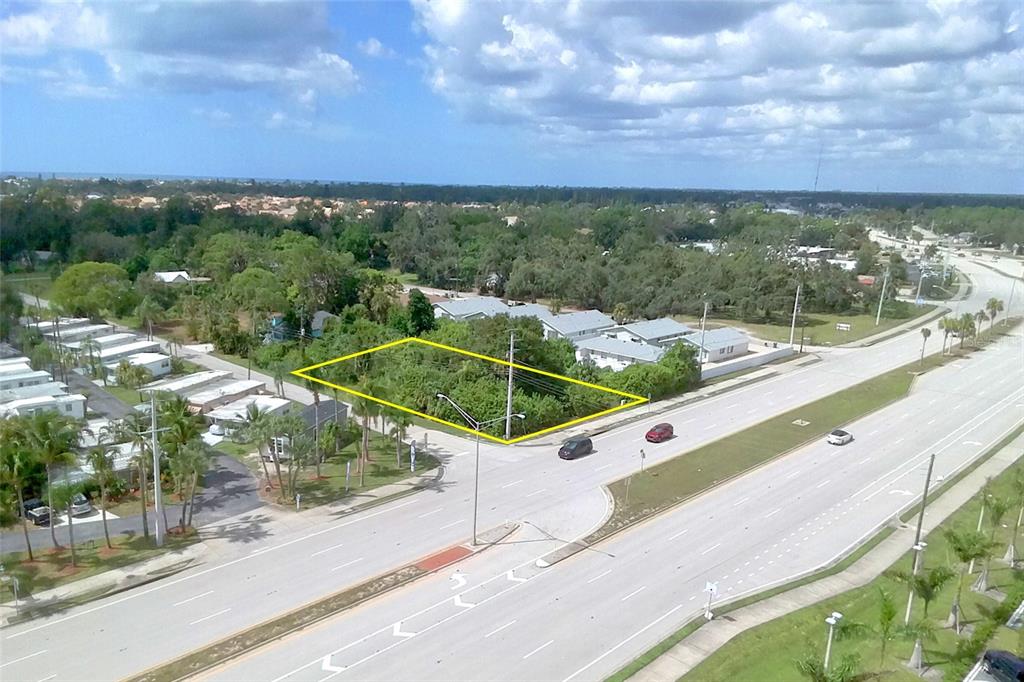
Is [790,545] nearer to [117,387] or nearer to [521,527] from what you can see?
[521,527]

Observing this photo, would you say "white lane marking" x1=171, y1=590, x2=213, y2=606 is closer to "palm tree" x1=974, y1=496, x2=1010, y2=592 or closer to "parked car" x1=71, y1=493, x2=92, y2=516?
"parked car" x1=71, y1=493, x2=92, y2=516

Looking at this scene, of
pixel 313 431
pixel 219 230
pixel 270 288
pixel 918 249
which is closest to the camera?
pixel 313 431

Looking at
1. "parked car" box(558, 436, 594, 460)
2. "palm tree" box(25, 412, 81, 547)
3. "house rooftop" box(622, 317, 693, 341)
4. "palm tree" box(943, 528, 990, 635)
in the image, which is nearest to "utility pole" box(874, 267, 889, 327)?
"house rooftop" box(622, 317, 693, 341)

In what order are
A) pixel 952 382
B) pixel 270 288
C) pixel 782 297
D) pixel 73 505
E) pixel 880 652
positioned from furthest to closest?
pixel 782 297 → pixel 270 288 → pixel 952 382 → pixel 73 505 → pixel 880 652

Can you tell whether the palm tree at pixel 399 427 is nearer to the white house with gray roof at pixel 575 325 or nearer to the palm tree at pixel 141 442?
the palm tree at pixel 141 442

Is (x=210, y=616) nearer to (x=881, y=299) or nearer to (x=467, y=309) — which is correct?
(x=467, y=309)

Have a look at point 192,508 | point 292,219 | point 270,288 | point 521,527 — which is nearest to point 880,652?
point 521,527
